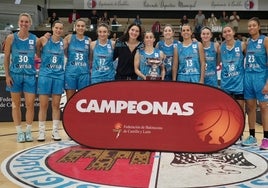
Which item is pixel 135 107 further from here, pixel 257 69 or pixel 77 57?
pixel 257 69

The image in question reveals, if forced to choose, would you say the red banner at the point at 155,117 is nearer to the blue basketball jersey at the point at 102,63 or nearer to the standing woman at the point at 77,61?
the blue basketball jersey at the point at 102,63

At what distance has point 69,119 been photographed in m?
4.50

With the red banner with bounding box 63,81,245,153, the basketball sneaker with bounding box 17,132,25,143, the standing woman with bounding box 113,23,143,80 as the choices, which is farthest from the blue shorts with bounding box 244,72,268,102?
the basketball sneaker with bounding box 17,132,25,143

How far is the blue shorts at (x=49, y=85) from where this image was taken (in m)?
5.03

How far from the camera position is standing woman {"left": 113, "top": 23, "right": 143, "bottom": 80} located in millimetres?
4793

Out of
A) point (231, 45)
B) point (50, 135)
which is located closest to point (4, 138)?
point (50, 135)

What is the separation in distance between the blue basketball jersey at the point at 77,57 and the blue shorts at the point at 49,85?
0.64 feet

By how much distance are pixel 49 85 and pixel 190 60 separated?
191 cm

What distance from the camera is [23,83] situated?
16.6 feet

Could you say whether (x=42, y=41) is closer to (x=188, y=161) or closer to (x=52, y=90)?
(x=52, y=90)

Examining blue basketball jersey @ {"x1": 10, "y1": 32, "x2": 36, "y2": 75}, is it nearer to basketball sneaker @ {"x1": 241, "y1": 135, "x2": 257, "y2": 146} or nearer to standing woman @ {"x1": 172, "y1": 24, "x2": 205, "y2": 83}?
standing woman @ {"x1": 172, "y1": 24, "x2": 205, "y2": 83}

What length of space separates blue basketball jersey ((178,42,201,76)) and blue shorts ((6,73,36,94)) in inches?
79.2

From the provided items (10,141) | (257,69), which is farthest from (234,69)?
(10,141)

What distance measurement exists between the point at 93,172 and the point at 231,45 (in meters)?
2.57
